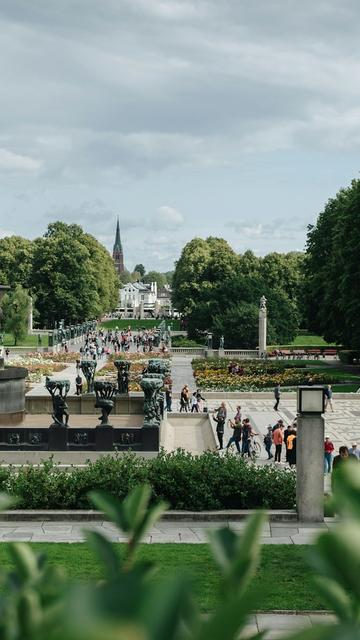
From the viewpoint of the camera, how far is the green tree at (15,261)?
102438 millimetres

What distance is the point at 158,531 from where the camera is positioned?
15023mm

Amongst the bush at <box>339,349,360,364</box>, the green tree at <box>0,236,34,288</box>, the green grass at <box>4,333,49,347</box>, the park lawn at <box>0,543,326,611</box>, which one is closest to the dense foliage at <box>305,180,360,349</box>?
the bush at <box>339,349,360,364</box>

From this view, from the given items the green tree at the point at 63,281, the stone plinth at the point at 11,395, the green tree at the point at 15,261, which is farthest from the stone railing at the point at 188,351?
the stone plinth at the point at 11,395

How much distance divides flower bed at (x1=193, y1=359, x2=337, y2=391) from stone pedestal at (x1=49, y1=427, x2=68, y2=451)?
941 inches

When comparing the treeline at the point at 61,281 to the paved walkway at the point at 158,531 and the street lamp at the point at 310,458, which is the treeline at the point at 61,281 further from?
the street lamp at the point at 310,458

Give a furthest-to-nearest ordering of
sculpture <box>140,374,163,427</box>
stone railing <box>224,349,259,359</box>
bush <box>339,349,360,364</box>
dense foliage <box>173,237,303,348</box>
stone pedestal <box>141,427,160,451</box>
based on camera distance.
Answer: dense foliage <box>173,237,303,348</box>, stone railing <box>224,349,259,359</box>, bush <box>339,349,360,364</box>, sculpture <box>140,374,163,427</box>, stone pedestal <box>141,427,160,451</box>

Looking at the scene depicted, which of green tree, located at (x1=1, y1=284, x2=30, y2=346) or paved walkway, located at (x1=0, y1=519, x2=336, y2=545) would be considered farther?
green tree, located at (x1=1, y1=284, x2=30, y2=346)

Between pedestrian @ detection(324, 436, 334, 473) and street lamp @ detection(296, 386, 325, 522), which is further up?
street lamp @ detection(296, 386, 325, 522)

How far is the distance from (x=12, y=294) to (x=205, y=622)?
7972 centimetres

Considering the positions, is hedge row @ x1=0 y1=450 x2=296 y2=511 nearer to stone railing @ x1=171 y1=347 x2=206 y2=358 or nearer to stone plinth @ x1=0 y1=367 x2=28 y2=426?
stone plinth @ x1=0 y1=367 x2=28 y2=426

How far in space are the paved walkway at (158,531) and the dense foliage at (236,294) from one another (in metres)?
58.0

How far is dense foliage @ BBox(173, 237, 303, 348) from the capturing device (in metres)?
74.1

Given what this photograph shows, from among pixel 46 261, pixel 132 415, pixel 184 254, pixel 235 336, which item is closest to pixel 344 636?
pixel 132 415

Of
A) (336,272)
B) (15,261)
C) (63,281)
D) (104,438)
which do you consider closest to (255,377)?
(336,272)
